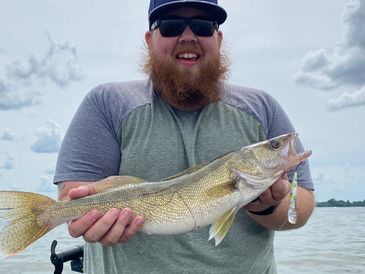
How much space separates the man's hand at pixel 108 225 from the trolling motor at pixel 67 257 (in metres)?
1.71

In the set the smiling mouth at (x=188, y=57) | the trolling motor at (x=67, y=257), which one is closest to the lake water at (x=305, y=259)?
the trolling motor at (x=67, y=257)

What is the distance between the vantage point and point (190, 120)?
3516mm

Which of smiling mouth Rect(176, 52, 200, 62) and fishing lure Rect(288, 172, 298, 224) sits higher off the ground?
smiling mouth Rect(176, 52, 200, 62)

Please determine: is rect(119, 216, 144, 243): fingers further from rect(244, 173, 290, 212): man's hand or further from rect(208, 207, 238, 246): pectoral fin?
rect(244, 173, 290, 212): man's hand

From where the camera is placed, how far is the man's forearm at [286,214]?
3.26 meters

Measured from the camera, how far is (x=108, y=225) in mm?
2885

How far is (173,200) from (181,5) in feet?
5.09

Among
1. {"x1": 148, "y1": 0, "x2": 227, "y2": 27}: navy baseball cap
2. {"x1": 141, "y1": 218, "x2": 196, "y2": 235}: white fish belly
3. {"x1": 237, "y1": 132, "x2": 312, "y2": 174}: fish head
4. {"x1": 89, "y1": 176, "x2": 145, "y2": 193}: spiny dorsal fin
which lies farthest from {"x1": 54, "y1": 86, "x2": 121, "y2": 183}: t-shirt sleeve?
{"x1": 237, "y1": 132, "x2": 312, "y2": 174}: fish head

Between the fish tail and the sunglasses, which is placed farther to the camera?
the sunglasses

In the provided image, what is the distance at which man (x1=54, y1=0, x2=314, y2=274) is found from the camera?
3.24 m

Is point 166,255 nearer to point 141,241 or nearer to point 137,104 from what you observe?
point 141,241

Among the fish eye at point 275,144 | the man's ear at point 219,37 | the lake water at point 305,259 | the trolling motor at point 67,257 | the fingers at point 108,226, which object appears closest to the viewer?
the fingers at point 108,226

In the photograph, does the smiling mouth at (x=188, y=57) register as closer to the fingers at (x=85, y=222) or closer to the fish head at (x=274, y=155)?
the fish head at (x=274, y=155)

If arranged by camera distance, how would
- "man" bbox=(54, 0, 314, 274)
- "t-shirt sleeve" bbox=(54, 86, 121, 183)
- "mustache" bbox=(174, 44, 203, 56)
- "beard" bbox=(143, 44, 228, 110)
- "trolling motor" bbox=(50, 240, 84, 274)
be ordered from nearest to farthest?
"man" bbox=(54, 0, 314, 274), "t-shirt sleeve" bbox=(54, 86, 121, 183), "beard" bbox=(143, 44, 228, 110), "mustache" bbox=(174, 44, 203, 56), "trolling motor" bbox=(50, 240, 84, 274)
